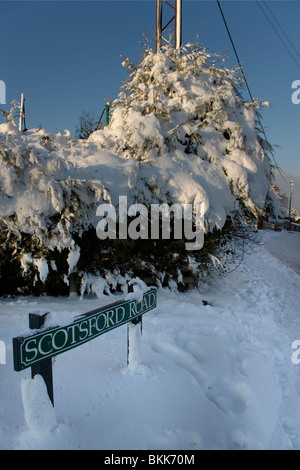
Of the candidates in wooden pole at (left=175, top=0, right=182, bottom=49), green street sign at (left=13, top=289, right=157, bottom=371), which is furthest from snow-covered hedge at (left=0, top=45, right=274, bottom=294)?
green street sign at (left=13, top=289, right=157, bottom=371)

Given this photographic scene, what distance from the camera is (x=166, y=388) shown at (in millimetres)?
2623

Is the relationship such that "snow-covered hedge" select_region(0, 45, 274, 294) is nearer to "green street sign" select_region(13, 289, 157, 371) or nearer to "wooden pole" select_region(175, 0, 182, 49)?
"wooden pole" select_region(175, 0, 182, 49)

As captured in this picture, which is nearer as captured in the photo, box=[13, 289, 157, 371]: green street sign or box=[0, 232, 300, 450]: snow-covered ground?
box=[13, 289, 157, 371]: green street sign

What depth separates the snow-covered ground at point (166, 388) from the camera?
204 centimetres

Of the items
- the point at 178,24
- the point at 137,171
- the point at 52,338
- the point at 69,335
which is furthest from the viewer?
the point at 178,24

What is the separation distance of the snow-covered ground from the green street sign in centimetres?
23

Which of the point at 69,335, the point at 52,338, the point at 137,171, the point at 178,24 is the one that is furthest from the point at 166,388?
the point at 178,24

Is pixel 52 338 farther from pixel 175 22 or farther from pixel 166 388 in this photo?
pixel 175 22

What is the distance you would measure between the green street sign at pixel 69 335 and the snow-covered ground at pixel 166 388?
0.23 metres

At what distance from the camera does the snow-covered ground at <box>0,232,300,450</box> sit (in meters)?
2.04

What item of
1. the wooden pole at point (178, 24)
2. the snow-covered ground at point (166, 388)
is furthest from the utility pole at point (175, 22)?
the snow-covered ground at point (166, 388)

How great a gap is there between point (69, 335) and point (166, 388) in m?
1.09

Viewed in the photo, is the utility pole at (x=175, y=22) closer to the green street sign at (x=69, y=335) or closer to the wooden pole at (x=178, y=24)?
the wooden pole at (x=178, y=24)

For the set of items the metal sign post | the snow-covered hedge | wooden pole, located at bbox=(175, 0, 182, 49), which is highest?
wooden pole, located at bbox=(175, 0, 182, 49)
